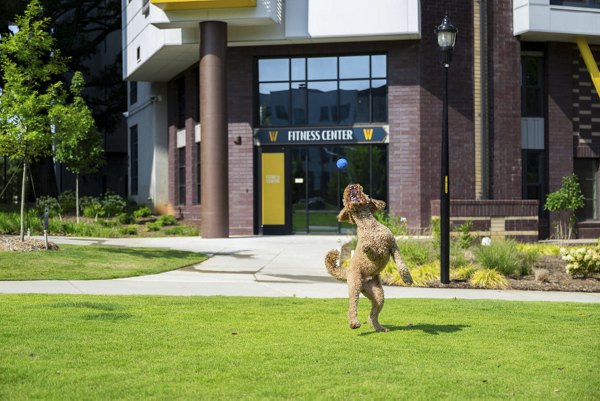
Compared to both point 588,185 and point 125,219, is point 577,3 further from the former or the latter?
point 125,219

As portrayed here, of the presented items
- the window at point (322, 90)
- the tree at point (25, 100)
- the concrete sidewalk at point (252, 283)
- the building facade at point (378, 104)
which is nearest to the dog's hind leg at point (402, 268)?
the concrete sidewalk at point (252, 283)

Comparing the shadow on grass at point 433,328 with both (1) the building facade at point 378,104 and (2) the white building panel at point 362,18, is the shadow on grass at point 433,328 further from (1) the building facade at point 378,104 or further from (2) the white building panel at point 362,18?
(2) the white building panel at point 362,18

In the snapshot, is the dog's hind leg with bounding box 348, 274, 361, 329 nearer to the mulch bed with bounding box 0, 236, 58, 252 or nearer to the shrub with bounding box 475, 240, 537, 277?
the shrub with bounding box 475, 240, 537, 277

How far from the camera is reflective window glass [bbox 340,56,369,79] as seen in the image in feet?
88.3

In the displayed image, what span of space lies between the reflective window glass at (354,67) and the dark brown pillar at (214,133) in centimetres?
409

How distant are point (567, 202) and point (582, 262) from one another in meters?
11.8

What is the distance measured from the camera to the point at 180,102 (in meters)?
33.1

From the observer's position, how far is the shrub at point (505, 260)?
1545 centimetres

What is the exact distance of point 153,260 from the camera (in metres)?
17.5

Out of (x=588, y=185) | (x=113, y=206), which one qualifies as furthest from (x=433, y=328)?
(x=113, y=206)

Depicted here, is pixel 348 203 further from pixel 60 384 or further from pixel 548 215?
pixel 548 215

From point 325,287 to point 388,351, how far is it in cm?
637

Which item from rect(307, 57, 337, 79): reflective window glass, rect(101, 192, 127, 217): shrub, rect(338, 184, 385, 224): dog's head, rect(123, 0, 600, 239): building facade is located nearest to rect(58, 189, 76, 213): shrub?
rect(101, 192, 127, 217): shrub

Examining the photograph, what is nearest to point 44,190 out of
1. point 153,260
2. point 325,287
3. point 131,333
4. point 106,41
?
point 106,41
